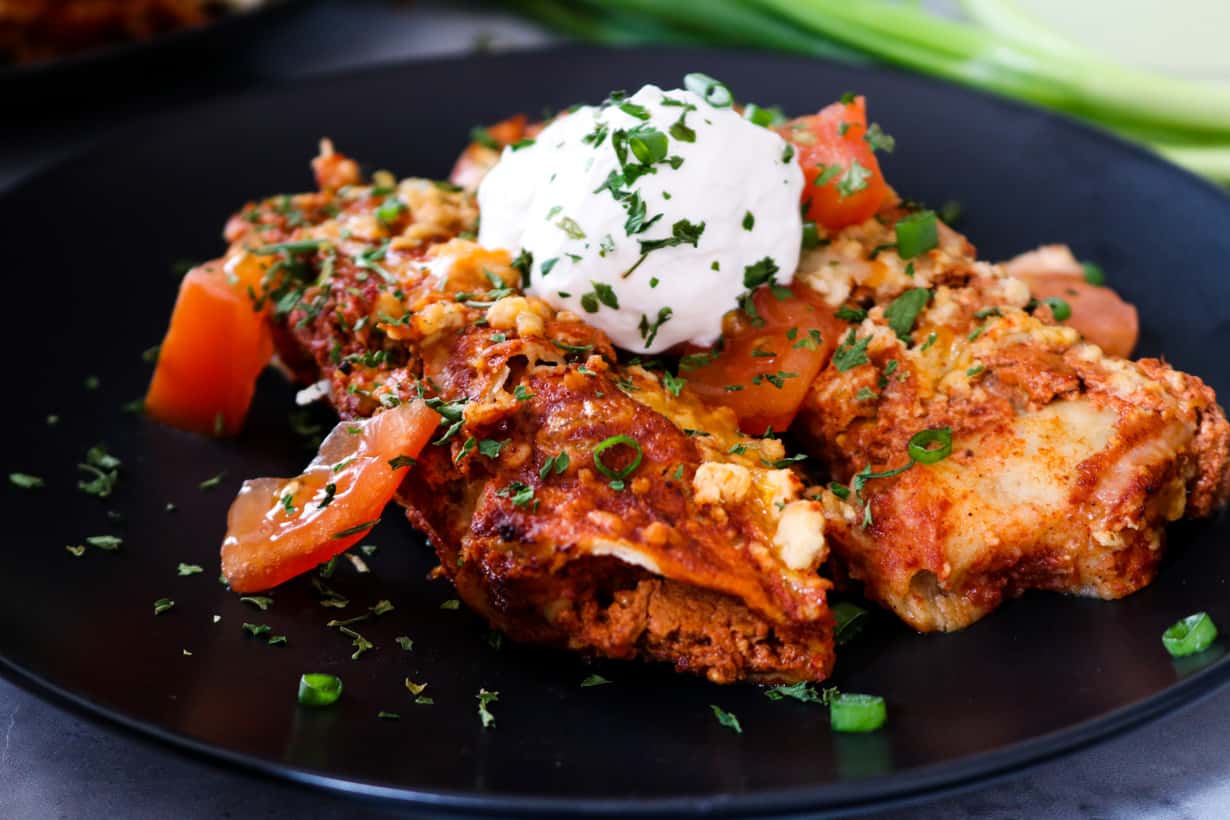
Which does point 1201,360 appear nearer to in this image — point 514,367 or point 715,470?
point 715,470

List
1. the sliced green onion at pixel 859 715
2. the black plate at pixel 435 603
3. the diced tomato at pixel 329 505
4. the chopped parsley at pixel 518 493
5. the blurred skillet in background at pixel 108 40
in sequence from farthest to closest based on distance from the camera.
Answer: the blurred skillet in background at pixel 108 40 → the diced tomato at pixel 329 505 → the chopped parsley at pixel 518 493 → the sliced green onion at pixel 859 715 → the black plate at pixel 435 603

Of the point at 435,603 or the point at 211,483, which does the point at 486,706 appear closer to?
the point at 435,603

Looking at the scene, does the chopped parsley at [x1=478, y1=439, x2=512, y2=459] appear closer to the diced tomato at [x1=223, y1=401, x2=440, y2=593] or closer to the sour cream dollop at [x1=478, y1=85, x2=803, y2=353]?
the diced tomato at [x1=223, y1=401, x2=440, y2=593]

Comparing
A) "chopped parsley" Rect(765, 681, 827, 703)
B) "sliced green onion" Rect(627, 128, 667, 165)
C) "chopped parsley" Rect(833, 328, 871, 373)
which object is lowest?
"chopped parsley" Rect(765, 681, 827, 703)

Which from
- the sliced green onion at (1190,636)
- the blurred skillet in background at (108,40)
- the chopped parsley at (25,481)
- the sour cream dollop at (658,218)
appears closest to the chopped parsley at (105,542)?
the chopped parsley at (25,481)

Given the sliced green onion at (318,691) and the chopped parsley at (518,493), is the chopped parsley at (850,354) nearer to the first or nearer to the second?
the chopped parsley at (518,493)

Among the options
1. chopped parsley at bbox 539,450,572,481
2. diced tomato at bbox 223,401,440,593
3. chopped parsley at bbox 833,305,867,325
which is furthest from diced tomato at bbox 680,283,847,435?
diced tomato at bbox 223,401,440,593
